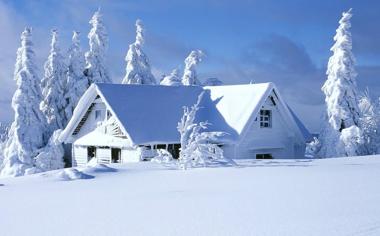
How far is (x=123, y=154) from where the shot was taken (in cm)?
2791

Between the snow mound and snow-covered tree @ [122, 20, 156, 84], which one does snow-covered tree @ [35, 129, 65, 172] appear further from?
the snow mound

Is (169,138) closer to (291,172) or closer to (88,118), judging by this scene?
(88,118)

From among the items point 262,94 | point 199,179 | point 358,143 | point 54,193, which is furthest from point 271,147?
point 54,193

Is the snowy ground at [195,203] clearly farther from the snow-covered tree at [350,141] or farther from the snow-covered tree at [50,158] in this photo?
the snow-covered tree at [50,158]

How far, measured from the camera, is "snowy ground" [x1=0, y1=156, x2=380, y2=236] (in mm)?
8336

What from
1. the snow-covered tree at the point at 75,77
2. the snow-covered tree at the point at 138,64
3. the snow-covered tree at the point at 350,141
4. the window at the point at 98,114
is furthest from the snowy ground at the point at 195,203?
the snow-covered tree at the point at 138,64

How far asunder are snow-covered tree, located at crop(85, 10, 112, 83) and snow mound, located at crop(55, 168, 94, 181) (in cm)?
2804

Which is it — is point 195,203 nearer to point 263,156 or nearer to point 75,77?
point 263,156

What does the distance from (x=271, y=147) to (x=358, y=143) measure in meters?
5.83

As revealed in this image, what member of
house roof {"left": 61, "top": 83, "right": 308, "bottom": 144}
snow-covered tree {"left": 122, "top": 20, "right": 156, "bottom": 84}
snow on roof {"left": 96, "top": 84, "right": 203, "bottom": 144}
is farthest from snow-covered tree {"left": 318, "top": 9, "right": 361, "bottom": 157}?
snow-covered tree {"left": 122, "top": 20, "right": 156, "bottom": 84}

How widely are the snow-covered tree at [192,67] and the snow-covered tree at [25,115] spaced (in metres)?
15.6

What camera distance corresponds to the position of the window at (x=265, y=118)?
97.9 ft

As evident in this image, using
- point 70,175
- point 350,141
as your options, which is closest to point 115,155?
point 70,175

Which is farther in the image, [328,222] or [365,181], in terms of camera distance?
[365,181]
